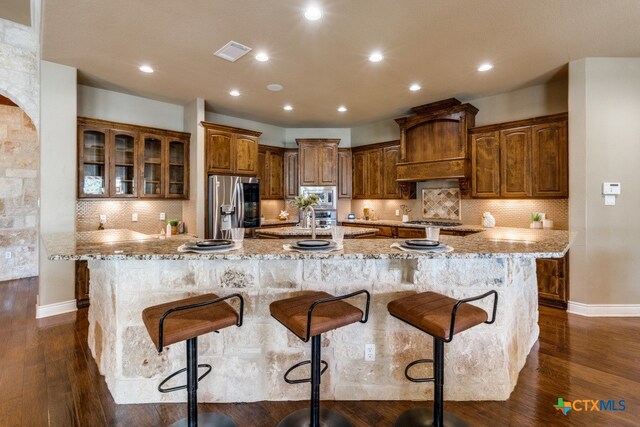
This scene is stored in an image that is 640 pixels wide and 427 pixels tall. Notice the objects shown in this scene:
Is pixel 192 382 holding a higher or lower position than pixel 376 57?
lower

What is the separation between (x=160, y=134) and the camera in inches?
188

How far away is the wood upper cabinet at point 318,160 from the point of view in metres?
6.24

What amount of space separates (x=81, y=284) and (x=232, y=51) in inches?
129

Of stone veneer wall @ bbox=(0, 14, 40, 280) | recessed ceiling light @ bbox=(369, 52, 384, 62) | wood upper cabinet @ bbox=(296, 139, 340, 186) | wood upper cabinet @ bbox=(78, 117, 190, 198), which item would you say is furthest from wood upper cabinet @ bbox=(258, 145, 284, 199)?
stone veneer wall @ bbox=(0, 14, 40, 280)

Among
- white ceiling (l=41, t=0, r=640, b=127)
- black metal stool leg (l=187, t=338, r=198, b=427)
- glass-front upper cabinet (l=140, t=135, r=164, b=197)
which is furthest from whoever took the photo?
glass-front upper cabinet (l=140, t=135, r=164, b=197)

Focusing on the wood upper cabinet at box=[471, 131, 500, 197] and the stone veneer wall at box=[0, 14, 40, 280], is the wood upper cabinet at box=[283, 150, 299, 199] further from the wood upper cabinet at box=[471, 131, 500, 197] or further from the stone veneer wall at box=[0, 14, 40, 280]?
the stone veneer wall at box=[0, 14, 40, 280]

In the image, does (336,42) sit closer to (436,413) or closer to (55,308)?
(436,413)

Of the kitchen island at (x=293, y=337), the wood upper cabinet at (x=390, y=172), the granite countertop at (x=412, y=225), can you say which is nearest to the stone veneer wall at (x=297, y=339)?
the kitchen island at (x=293, y=337)

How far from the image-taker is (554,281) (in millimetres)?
3836

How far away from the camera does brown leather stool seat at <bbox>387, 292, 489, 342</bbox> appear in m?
1.54

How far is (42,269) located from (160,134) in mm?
2275

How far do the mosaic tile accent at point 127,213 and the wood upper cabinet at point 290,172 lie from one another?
6.80 feet

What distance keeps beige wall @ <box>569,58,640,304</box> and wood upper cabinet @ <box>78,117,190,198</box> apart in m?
5.30

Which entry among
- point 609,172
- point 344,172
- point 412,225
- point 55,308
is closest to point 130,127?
point 55,308
